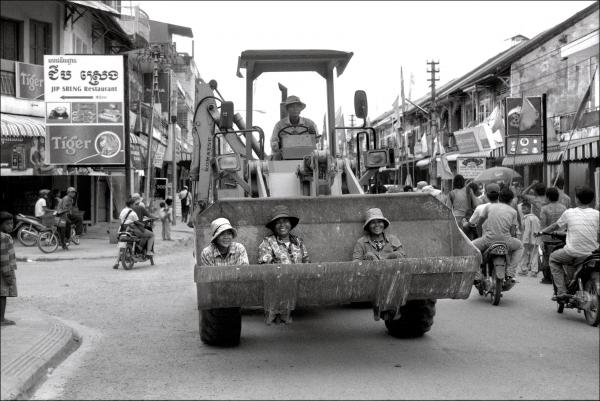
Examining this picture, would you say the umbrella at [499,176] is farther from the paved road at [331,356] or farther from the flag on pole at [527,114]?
the paved road at [331,356]

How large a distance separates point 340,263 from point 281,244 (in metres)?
0.91

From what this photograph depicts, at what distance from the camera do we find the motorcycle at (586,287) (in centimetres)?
849

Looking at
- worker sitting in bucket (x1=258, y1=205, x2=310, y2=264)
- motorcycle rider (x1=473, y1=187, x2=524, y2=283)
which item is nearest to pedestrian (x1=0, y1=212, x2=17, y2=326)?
worker sitting in bucket (x1=258, y1=205, x2=310, y2=264)

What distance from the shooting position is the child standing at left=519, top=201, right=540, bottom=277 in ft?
47.0

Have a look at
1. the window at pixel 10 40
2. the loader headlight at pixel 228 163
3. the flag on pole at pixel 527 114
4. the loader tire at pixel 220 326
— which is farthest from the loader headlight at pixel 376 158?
the window at pixel 10 40

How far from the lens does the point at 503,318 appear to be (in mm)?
9320

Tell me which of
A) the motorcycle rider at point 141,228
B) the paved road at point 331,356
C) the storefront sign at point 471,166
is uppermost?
the storefront sign at point 471,166

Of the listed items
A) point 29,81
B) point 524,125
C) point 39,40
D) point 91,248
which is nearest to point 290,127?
point 524,125

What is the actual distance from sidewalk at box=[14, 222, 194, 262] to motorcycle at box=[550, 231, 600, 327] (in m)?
12.7

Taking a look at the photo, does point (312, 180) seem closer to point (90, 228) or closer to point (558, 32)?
point (90, 228)

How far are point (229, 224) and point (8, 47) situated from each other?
2006 centimetres

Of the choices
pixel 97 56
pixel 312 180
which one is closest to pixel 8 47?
pixel 97 56

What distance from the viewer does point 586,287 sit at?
29.0 feet

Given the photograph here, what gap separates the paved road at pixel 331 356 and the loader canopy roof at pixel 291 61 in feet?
10.5
